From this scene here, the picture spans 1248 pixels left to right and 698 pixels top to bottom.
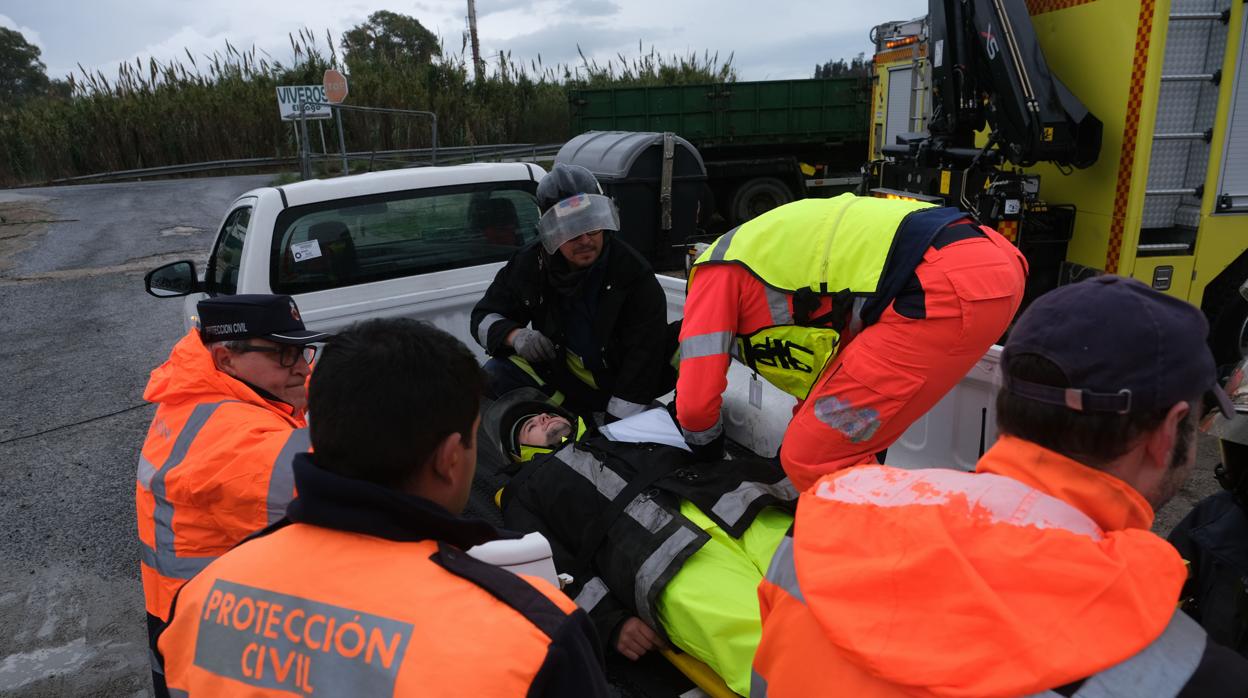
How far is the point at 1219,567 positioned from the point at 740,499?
1153 millimetres

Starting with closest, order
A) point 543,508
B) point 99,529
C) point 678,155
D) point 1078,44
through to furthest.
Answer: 1. point 543,508
2. point 99,529
3. point 1078,44
4. point 678,155

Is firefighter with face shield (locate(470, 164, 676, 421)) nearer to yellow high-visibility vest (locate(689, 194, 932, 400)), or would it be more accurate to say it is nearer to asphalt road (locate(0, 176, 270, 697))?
yellow high-visibility vest (locate(689, 194, 932, 400))

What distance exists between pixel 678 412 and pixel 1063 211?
4.23 meters

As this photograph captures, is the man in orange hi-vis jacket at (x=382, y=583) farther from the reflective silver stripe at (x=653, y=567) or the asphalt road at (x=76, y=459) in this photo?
the asphalt road at (x=76, y=459)

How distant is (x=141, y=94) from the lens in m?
22.9

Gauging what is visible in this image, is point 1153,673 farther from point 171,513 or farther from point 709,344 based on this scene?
point 171,513

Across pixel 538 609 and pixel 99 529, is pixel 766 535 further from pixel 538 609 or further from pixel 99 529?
pixel 99 529

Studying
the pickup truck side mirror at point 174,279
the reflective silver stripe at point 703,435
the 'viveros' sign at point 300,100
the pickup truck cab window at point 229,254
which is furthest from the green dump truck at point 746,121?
the reflective silver stripe at point 703,435

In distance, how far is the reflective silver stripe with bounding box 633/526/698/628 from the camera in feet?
7.46

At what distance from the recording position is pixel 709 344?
8.66 ft

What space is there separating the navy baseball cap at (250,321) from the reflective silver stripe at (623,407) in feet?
4.72

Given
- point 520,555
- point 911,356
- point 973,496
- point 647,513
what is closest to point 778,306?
point 911,356

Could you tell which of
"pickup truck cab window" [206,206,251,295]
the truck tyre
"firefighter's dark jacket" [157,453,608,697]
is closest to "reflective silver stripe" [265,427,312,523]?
"firefighter's dark jacket" [157,453,608,697]

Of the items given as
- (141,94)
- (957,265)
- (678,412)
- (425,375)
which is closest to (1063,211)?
(957,265)
